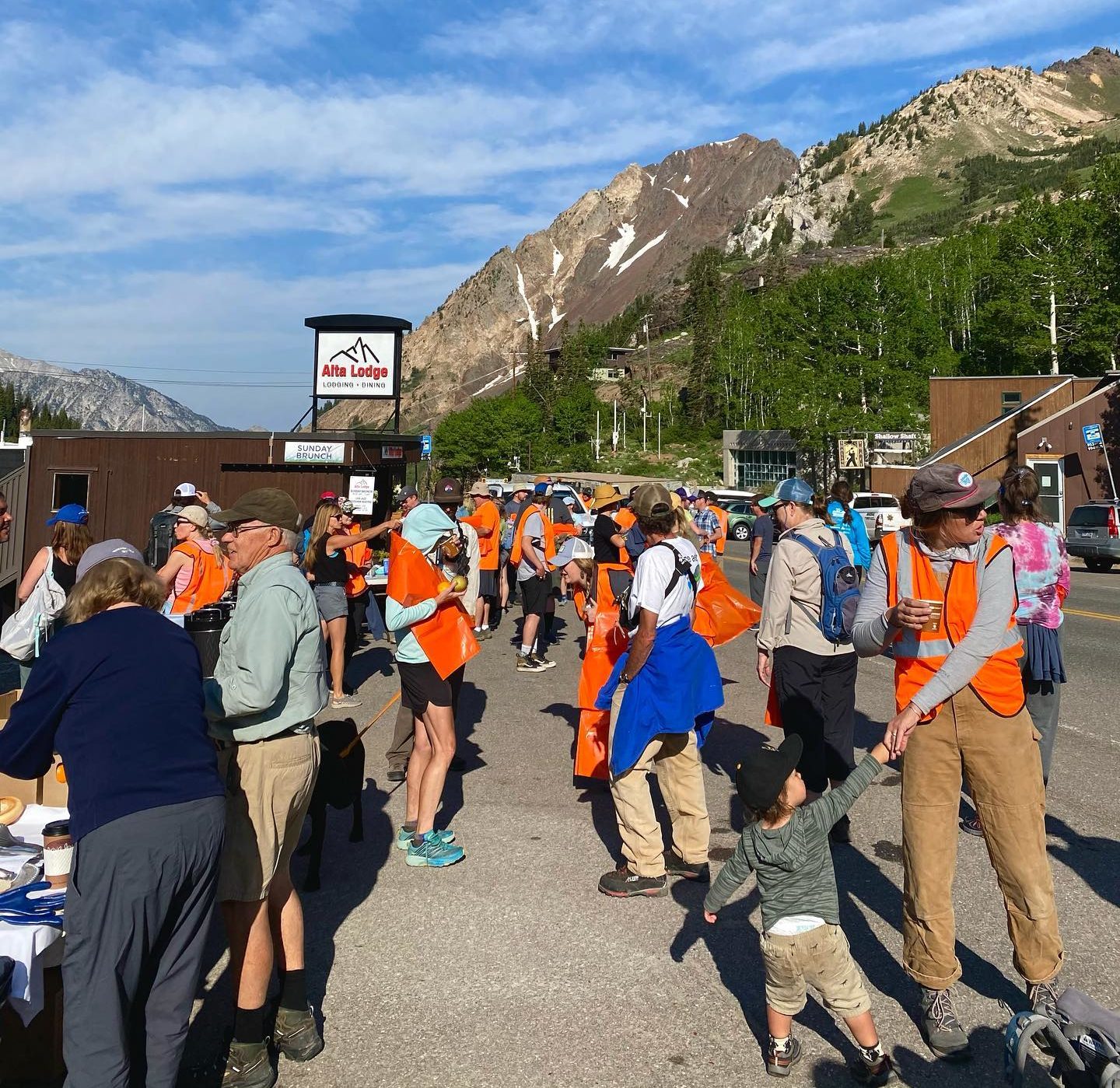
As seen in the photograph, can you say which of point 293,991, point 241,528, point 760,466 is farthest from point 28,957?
point 760,466

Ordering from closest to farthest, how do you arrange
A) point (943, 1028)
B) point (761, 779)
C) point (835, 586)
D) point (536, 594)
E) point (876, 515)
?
point (761, 779) < point (943, 1028) < point (835, 586) < point (536, 594) < point (876, 515)

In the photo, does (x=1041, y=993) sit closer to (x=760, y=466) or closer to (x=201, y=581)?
(x=201, y=581)

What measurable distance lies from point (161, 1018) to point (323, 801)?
7.38 ft

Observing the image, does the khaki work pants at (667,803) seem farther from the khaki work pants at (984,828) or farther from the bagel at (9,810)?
the bagel at (9,810)

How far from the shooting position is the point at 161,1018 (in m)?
2.83

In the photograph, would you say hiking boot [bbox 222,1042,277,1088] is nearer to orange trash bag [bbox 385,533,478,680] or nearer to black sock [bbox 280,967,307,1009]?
black sock [bbox 280,967,307,1009]

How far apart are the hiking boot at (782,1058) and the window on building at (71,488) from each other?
79.3 feet

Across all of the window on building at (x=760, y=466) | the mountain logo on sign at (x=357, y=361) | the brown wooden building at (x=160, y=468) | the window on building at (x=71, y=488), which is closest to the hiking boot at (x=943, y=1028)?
the brown wooden building at (x=160, y=468)

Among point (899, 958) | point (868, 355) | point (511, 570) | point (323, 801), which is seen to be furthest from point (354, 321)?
point (868, 355)

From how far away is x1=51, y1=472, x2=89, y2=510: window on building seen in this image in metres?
23.9

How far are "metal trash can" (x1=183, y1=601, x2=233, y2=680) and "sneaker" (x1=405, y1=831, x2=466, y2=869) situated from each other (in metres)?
1.46

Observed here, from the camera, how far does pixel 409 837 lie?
5.35 meters

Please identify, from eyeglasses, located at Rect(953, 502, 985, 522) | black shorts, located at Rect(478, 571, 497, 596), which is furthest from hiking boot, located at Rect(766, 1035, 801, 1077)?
black shorts, located at Rect(478, 571, 497, 596)

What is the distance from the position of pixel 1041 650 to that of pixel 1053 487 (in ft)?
120
